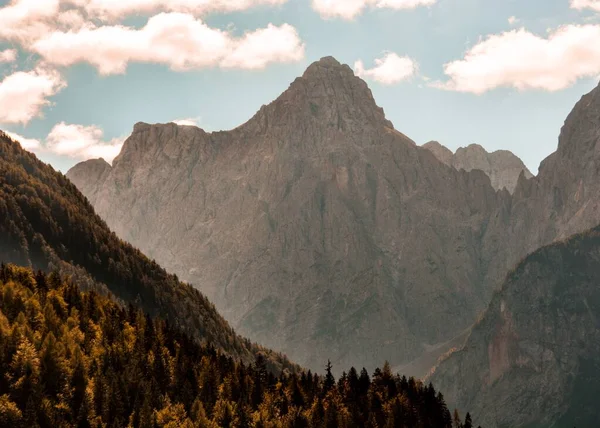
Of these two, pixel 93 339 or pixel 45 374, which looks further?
pixel 93 339

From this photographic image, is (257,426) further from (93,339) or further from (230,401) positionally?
(93,339)

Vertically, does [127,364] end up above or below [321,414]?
above

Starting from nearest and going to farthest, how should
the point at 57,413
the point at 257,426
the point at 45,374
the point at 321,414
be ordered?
1. the point at 57,413
2. the point at 45,374
3. the point at 257,426
4. the point at 321,414

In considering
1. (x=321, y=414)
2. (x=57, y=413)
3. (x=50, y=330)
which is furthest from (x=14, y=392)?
(x=321, y=414)

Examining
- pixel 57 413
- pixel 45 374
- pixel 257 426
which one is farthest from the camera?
pixel 257 426

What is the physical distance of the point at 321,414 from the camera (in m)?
197

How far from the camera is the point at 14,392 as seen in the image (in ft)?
502

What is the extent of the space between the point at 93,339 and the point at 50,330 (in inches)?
380

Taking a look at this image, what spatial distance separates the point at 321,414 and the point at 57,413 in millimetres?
63688

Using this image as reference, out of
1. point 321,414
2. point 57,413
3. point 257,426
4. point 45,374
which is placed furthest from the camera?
point 321,414

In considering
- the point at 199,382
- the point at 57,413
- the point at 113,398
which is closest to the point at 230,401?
the point at 199,382

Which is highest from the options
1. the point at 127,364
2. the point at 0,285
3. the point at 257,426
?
the point at 0,285

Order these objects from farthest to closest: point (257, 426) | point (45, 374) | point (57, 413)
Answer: point (257, 426) → point (45, 374) → point (57, 413)

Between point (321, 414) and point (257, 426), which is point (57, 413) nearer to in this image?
point (257, 426)
